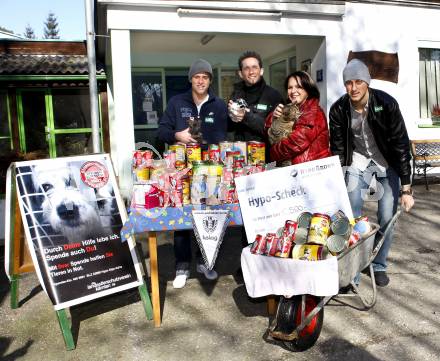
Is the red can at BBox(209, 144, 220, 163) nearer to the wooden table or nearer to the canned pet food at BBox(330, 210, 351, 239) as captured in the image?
the wooden table

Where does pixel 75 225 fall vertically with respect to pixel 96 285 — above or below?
above

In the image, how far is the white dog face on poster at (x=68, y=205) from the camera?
3227mm

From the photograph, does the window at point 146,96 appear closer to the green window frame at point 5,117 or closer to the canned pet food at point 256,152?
the green window frame at point 5,117

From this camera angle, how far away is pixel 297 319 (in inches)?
113

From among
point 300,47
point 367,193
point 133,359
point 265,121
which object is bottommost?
point 133,359

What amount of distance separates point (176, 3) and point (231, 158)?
4.59 meters

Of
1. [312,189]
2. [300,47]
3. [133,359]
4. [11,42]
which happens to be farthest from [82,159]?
[11,42]

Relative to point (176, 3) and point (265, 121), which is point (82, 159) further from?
point (176, 3)

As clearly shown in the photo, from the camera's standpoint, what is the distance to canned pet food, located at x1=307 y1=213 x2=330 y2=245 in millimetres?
2816

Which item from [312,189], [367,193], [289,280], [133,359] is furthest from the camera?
[367,193]

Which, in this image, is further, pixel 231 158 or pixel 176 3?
pixel 176 3

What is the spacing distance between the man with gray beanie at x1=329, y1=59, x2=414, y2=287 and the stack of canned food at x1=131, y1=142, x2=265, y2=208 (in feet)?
2.72

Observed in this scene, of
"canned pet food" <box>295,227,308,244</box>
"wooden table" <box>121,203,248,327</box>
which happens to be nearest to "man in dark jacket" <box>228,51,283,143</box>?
"wooden table" <box>121,203,248,327</box>

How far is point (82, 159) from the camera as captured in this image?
3.37 m
